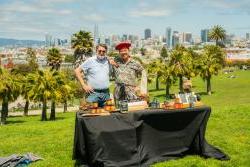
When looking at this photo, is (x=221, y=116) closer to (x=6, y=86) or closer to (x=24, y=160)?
(x=24, y=160)

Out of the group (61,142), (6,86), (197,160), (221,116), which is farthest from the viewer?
(6,86)

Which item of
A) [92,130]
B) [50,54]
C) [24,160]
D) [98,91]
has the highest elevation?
[50,54]

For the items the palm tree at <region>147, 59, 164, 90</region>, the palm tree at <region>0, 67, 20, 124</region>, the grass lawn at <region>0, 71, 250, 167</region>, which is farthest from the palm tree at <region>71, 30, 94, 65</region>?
the grass lawn at <region>0, 71, 250, 167</region>

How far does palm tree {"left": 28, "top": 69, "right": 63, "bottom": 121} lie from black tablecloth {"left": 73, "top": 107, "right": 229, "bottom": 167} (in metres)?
45.9

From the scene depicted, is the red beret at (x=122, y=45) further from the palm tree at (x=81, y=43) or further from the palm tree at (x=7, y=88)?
the palm tree at (x=81, y=43)

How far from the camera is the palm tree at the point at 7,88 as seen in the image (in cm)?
5594

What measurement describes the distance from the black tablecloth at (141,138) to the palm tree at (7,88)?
46628mm

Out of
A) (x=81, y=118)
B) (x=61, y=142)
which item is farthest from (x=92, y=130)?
(x=61, y=142)

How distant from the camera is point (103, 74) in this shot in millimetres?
11234

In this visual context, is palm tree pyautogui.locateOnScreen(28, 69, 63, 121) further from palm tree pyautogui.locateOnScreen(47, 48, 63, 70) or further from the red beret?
the red beret

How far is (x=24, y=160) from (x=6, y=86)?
46.5m

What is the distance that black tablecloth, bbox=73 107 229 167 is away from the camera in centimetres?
999

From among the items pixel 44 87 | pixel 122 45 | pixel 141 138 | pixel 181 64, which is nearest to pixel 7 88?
pixel 44 87

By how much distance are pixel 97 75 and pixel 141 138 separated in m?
1.83
